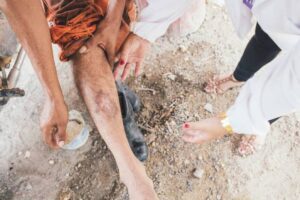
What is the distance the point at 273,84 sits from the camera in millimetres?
1070

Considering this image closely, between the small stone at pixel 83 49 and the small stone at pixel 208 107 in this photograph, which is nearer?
the small stone at pixel 83 49

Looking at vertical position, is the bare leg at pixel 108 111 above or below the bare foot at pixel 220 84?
above

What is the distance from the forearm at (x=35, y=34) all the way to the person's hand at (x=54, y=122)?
0.12 ft

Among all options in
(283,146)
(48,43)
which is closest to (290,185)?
(283,146)

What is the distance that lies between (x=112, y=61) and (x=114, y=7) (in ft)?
0.89

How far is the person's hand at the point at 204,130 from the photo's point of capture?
4.96 ft

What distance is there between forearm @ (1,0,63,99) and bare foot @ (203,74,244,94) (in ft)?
3.56

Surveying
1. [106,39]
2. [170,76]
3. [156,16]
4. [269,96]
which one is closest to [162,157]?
[170,76]

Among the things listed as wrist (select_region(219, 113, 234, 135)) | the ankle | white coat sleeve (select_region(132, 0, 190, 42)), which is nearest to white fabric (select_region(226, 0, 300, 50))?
white coat sleeve (select_region(132, 0, 190, 42))

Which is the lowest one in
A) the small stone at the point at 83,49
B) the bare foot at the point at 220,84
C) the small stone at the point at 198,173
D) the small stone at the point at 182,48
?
the small stone at the point at 198,173

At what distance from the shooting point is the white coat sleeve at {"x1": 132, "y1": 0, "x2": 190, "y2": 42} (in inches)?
56.1

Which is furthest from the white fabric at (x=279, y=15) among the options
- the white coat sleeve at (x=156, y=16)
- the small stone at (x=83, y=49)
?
the small stone at (x=83, y=49)

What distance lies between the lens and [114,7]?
174cm

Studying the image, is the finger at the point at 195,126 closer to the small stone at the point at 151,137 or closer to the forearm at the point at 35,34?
the small stone at the point at 151,137
